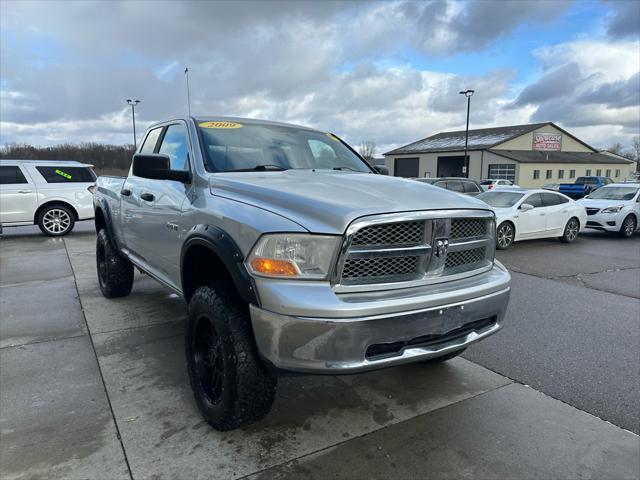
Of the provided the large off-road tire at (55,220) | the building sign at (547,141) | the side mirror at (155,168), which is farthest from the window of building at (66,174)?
the building sign at (547,141)

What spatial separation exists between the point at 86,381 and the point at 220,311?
163cm

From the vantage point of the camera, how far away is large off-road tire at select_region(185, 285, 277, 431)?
2.40 meters

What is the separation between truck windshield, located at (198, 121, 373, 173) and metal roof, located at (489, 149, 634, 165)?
49111 millimetres

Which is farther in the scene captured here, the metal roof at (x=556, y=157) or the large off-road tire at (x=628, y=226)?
the metal roof at (x=556, y=157)

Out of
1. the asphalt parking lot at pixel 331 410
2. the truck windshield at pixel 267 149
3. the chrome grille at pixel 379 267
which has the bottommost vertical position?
the asphalt parking lot at pixel 331 410

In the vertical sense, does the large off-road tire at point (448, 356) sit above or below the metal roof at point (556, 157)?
below

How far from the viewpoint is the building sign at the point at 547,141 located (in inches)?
2197

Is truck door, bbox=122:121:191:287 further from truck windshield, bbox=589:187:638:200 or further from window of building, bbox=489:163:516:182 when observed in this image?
window of building, bbox=489:163:516:182

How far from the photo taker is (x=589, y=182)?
93.0ft

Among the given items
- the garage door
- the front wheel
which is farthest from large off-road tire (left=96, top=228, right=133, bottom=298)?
the garage door

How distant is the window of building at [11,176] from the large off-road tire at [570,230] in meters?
13.5

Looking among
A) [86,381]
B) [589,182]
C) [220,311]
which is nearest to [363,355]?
[220,311]

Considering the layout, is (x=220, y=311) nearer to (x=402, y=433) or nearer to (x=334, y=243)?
(x=334, y=243)

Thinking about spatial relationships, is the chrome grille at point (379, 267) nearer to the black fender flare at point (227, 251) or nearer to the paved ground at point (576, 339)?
the black fender flare at point (227, 251)
